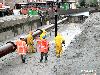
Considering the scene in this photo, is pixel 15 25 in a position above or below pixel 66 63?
below

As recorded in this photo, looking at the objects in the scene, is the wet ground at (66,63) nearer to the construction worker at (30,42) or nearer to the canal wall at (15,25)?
the construction worker at (30,42)

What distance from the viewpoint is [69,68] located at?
10211 millimetres

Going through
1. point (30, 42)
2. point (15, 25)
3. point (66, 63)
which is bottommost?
point (15, 25)

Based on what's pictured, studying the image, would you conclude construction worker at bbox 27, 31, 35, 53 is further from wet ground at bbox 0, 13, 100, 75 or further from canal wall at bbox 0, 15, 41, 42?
canal wall at bbox 0, 15, 41, 42

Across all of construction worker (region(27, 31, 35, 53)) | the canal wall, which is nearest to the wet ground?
construction worker (region(27, 31, 35, 53))

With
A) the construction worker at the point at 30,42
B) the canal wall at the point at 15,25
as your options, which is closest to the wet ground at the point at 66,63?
the construction worker at the point at 30,42

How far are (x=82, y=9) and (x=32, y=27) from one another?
35.6 meters

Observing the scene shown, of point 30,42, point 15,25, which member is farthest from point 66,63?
point 15,25

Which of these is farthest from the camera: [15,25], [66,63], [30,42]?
[15,25]

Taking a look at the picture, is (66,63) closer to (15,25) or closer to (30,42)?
(30,42)

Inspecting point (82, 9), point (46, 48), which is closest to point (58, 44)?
point (46, 48)

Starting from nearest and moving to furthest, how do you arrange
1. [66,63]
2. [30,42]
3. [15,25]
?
[66,63]
[30,42]
[15,25]

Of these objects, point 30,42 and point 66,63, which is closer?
point 66,63

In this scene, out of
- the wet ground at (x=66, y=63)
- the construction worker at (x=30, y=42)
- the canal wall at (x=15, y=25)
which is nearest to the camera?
the wet ground at (x=66, y=63)
